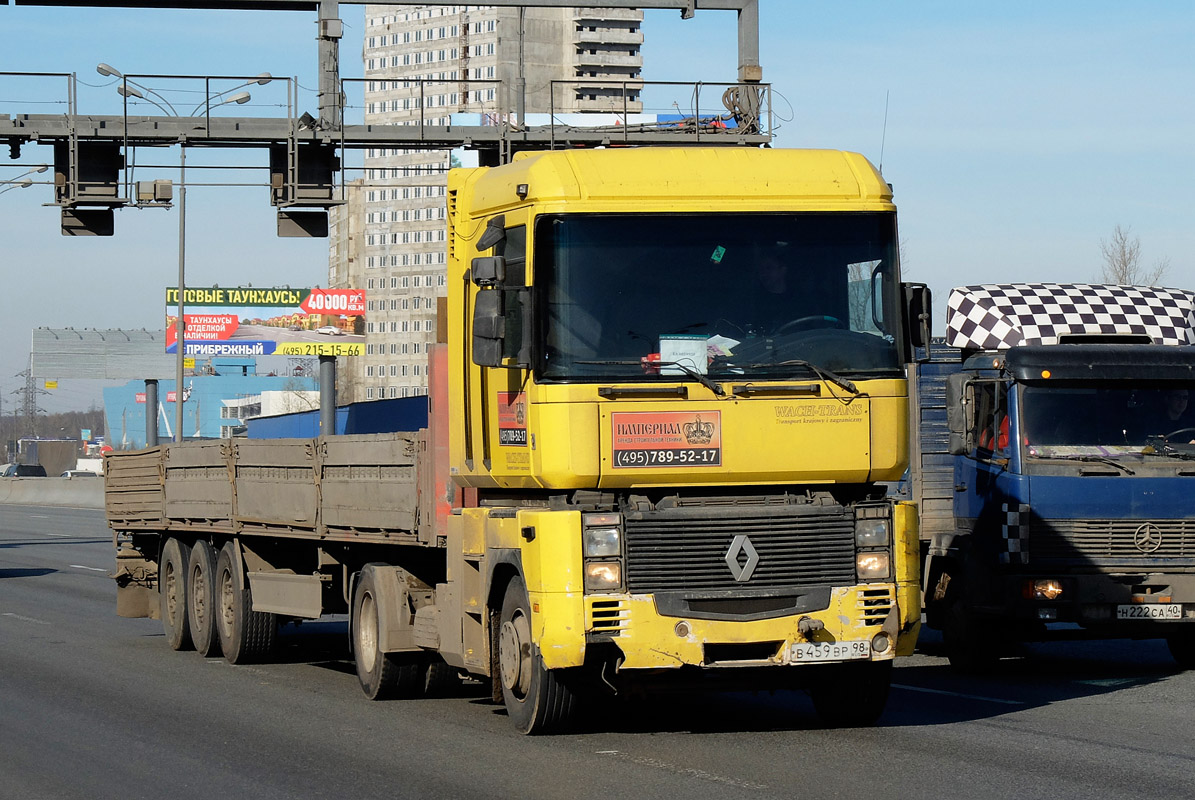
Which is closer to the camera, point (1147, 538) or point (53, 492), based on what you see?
point (1147, 538)

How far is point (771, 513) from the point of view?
32.0 feet

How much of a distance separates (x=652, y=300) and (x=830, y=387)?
44.5 inches

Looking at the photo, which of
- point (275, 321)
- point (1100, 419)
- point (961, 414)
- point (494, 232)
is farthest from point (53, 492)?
point (494, 232)

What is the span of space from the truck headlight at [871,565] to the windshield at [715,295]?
103 cm

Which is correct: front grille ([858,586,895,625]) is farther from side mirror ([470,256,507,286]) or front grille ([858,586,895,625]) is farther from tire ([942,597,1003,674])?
tire ([942,597,1003,674])

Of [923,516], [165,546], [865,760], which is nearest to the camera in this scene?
[865,760]

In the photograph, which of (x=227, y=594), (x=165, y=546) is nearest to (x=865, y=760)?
(x=227, y=594)

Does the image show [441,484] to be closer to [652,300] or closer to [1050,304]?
[652,300]

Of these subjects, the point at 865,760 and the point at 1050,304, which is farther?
the point at 1050,304

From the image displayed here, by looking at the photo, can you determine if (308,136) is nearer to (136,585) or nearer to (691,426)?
(136,585)

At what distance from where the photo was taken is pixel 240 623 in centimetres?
1543

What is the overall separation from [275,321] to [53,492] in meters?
12.9

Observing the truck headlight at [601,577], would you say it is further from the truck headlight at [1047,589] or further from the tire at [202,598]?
the tire at [202,598]

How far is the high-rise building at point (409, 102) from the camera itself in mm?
154875
